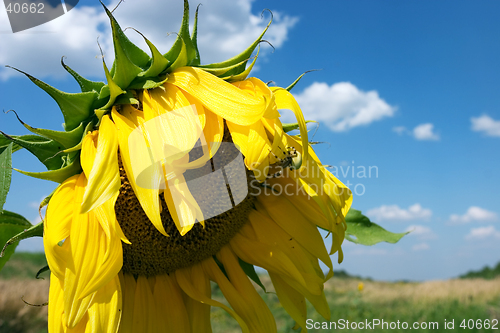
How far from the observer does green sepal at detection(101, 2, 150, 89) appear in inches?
56.6

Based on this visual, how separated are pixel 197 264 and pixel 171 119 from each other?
0.88 metres

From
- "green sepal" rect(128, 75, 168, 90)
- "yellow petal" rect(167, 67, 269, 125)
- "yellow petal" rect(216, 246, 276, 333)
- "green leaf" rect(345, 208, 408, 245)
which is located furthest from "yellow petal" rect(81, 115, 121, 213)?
"green leaf" rect(345, 208, 408, 245)

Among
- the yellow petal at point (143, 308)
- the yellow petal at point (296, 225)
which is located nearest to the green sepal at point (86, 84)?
the yellow petal at point (143, 308)

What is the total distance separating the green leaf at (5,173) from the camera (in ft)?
5.65

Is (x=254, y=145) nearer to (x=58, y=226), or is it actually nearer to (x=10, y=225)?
(x=58, y=226)

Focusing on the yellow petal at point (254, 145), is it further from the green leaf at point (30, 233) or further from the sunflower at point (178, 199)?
the green leaf at point (30, 233)

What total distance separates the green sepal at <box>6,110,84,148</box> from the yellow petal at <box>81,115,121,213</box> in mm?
143

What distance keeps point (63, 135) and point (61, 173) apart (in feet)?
0.49

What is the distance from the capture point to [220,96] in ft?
5.08

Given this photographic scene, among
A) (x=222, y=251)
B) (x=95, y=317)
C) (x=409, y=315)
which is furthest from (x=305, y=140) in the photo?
(x=409, y=315)

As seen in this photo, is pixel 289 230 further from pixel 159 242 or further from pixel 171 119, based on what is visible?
pixel 171 119

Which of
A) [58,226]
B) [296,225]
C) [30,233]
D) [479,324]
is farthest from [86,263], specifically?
[479,324]

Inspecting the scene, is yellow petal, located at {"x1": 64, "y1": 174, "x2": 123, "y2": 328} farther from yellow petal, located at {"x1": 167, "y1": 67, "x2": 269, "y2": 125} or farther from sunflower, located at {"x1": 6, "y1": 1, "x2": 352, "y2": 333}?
yellow petal, located at {"x1": 167, "y1": 67, "x2": 269, "y2": 125}

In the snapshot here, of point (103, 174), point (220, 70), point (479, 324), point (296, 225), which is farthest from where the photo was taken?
point (479, 324)
